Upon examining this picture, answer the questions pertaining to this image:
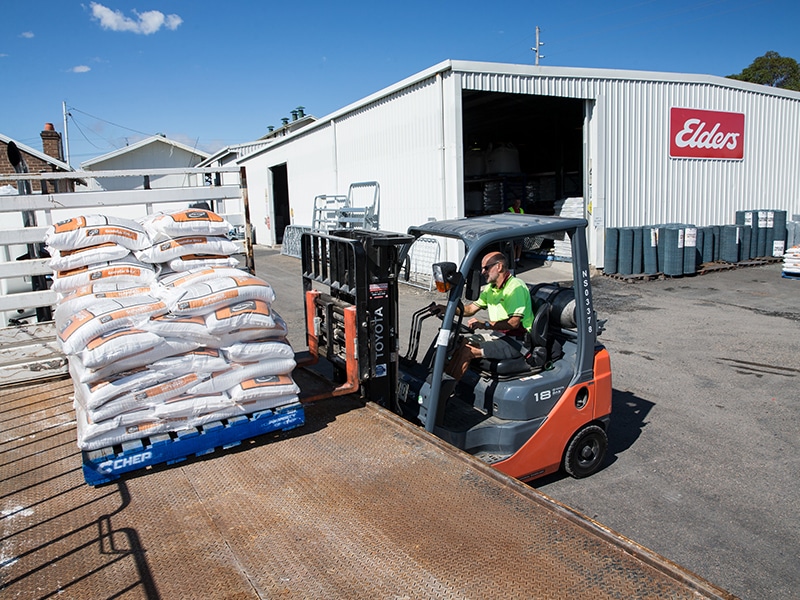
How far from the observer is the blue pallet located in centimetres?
347

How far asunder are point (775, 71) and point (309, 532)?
53.8 metres

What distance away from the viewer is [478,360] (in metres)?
4.96

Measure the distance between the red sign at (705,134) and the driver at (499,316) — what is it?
14541 millimetres

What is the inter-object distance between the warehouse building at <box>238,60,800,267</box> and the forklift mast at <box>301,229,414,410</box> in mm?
9103

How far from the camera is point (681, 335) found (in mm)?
10336

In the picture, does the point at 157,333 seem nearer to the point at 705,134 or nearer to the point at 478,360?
the point at 478,360

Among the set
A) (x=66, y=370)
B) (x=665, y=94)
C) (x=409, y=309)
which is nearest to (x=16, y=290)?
(x=66, y=370)

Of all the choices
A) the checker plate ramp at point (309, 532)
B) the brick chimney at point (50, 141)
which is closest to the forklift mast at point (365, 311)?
the checker plate ramp at point (309, 532)

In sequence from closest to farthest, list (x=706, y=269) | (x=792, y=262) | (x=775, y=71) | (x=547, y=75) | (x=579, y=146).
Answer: (x=547, y=75) < (x=792, y=262) < (x=706, y=269) < (x=579, y=146) < (x=775, y=71)

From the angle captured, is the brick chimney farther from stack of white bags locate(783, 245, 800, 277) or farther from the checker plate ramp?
stack of white bags locate(783, 245, 800, 277)

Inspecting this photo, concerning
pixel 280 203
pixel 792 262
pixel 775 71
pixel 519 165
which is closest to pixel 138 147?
pixel 280 203

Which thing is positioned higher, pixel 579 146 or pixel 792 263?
pixel 579 146

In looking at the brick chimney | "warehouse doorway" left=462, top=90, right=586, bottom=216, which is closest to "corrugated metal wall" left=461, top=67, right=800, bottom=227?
"warehouse doorway" left=462, top=90, right=586, bottom=216

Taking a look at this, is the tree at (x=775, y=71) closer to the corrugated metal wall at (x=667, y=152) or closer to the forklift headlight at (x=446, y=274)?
the corrugated metal wall at (x=667, y=152)
